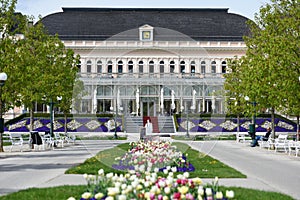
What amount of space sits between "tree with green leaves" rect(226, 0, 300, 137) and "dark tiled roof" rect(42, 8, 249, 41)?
47191 mm

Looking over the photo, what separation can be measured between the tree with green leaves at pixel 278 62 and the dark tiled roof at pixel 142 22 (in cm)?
4719

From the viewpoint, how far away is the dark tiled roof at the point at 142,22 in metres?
72.9

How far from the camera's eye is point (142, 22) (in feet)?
244

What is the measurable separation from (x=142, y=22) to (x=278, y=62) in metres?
53.2

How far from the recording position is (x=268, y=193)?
1019cm

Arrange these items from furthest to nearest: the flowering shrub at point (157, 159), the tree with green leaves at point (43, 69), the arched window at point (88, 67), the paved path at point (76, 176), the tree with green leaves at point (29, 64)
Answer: the arched window at point (88, 67), the tree with green leaves at point (43, 69), the tree with green leaves at point (29, 64), the flowering shrub at point (157, 159), the paved path at point (76, 176)

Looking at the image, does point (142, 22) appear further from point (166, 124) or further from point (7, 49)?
point (7, 49)

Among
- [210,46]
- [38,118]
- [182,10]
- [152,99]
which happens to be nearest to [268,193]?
[38,118]

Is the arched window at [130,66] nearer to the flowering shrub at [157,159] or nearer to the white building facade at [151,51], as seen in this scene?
the white building facade at [151,51]

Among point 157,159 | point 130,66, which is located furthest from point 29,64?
point 130,66

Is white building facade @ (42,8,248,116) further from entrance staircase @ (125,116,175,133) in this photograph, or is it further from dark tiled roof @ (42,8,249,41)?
entrance staircase @ (125,116,175,133)

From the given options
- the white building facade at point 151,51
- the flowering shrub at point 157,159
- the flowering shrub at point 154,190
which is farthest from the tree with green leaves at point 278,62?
the white building facade at point 151,51

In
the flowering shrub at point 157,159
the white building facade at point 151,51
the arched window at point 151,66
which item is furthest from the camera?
the arched window at point 151,66

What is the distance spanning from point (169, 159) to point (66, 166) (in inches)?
159
